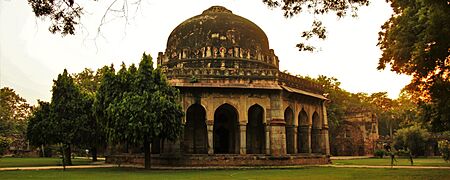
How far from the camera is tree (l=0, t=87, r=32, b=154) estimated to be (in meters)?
44.3

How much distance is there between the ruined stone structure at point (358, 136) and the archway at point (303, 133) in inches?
699

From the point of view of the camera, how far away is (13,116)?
4862 cm

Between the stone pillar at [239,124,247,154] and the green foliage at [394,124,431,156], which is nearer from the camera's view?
the stone pillar at [239,124,247,154]

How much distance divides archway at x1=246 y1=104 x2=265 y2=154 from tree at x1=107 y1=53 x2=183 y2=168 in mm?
6601

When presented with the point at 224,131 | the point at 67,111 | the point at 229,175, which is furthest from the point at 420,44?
the point at 67,111

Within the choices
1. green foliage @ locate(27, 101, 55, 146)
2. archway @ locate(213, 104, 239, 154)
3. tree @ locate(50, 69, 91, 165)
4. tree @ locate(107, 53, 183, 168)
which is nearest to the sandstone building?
archway @ locate(213, 104, 239, 154)

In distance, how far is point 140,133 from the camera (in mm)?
17234

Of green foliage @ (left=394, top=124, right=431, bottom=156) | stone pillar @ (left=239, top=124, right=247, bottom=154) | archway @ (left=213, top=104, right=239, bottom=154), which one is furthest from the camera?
green foliage @ (left=394, top=124, right=431, bottom=156)

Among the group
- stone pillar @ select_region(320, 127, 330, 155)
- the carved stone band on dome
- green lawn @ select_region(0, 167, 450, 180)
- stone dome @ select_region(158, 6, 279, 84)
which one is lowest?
green lawn @ select_region(0, 167, 450, 180)

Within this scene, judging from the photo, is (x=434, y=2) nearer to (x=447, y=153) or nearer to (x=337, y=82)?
(x=447, y=153)

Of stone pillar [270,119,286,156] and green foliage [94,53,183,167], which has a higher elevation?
green foliage [94,53,183,167]

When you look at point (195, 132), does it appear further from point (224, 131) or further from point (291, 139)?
point (291, 139)

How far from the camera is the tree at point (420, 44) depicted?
921 cm

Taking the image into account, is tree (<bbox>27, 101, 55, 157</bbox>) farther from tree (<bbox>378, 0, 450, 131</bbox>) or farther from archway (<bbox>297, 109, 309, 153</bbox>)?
tree (<bbox>378, 0, 450, 131</bbox>)
